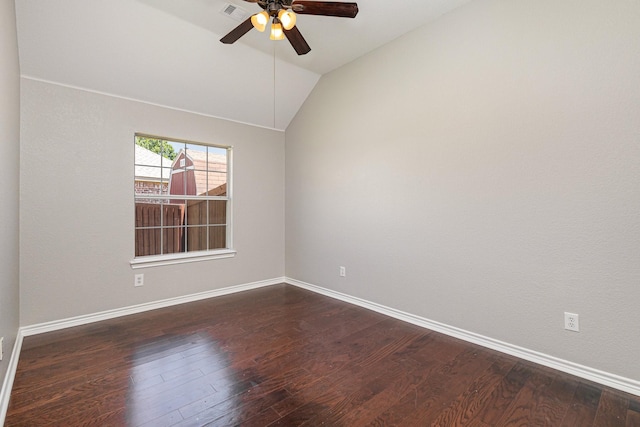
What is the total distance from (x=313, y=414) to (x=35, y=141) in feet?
10.7

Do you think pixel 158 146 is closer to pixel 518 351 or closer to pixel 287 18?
pixel 287 18

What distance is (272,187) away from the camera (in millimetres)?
4477

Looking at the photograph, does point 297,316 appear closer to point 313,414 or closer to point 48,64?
point 313,414

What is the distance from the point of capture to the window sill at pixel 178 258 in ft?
10.9

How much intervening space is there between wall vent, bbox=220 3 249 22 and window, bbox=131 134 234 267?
161 centimetres

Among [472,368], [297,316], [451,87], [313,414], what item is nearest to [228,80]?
[451,87]

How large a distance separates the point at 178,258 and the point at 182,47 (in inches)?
90.6

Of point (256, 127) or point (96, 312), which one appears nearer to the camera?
point (96, 312)

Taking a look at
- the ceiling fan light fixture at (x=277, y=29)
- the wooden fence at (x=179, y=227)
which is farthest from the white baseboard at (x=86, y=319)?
the ceiling fan light fixture at (x=277, y=29)

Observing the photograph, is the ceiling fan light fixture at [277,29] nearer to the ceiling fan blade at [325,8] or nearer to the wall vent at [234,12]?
the ceiling fan blade at [325,8]

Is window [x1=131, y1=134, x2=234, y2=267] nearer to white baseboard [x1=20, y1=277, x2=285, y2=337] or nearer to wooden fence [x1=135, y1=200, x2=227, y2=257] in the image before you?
wooden fence [x1=135, y1=200, x2=227, y2=257]

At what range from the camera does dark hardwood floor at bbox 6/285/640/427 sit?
166 cm

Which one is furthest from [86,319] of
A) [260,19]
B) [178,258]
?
[260,19]

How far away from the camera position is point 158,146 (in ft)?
11.6
